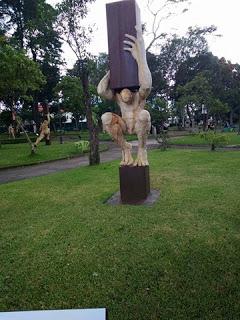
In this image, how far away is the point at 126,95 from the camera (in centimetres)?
672

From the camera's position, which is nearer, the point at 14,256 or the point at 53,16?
the point at 14,256

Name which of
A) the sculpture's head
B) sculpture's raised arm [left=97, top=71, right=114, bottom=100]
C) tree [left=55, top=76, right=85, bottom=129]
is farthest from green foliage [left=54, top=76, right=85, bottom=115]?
the sculpture's head

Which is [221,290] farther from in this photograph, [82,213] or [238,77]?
[238,77]

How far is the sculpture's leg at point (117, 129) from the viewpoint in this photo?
685 cm

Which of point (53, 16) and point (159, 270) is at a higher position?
point (53, 16)

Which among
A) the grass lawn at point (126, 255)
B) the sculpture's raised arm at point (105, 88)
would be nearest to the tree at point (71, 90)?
the sculpture's raised arm at point (105, 88)

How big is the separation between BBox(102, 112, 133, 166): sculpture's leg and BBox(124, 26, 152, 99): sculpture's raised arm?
743 millimetres

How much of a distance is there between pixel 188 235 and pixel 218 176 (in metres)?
4.66

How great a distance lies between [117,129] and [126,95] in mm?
690

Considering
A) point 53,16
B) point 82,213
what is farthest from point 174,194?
point 53,16

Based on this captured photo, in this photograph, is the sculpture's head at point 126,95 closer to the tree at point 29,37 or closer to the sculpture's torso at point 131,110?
the sculpture's torso at point 131,110

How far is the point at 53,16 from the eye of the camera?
12.9 m

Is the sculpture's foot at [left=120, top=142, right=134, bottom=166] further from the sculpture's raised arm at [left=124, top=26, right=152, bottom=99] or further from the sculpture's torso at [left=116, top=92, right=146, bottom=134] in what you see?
the sculpture's raised arm at [left=124, top=26, right=152, bottom=99]

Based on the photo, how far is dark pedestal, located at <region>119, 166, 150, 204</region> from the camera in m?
6.76
